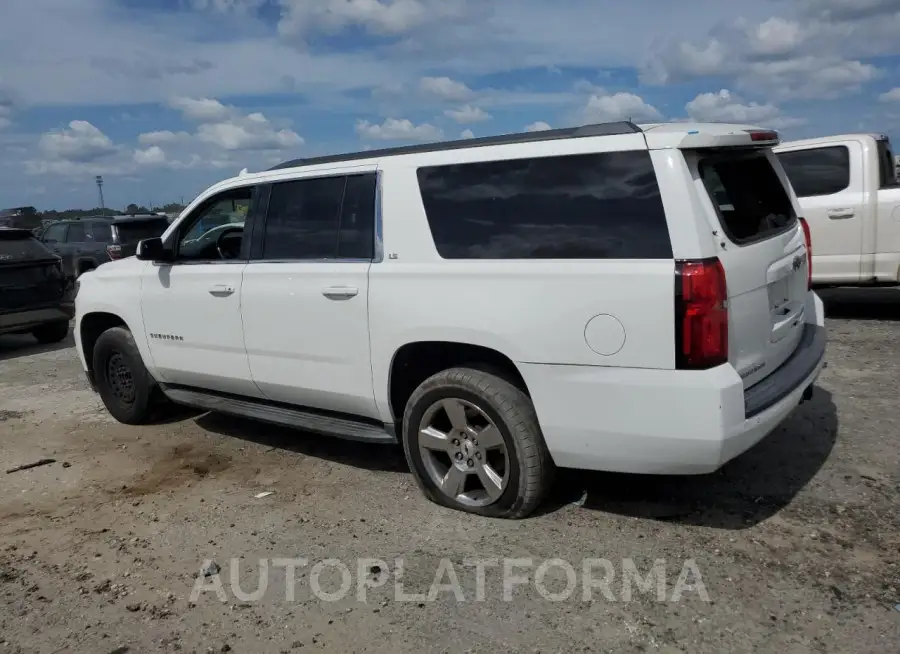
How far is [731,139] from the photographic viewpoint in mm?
3564

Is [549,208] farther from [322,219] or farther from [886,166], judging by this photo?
[886,166]

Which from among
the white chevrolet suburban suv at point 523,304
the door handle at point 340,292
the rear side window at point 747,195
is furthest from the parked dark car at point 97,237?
the rear side window at point 747,195

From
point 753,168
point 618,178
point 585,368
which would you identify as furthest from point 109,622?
point 753,168

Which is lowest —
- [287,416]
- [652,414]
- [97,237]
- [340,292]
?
[287,416]

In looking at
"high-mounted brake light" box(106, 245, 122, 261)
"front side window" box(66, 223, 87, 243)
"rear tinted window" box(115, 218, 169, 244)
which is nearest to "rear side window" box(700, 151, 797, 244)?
"rear tinted window" box(115, 218, 169, 244)

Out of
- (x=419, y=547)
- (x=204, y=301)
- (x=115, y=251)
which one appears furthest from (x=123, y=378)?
(x=115, y=251)

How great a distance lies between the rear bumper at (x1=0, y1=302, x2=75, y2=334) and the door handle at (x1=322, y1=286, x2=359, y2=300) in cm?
734

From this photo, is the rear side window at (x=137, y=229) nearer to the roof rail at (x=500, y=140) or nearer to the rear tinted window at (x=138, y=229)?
the rear tinted window at (x=138, y=229)

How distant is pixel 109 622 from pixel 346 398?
5.52ft

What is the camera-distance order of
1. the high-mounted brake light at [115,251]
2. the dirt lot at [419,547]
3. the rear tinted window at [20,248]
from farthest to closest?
the high-mounted brake light at [115,251] → the rear tinted window at [20,248] → the dirt lot at [419,547]

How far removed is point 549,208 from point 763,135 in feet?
3.87

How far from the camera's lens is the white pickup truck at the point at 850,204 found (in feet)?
27.1

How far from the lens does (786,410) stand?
3.77 m

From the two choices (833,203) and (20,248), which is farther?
(20,248)
